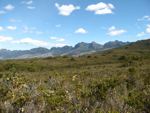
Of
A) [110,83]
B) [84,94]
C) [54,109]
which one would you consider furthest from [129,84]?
[54,109]

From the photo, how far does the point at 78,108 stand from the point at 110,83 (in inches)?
233

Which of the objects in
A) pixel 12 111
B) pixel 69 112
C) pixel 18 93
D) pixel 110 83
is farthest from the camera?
pixel 110 83

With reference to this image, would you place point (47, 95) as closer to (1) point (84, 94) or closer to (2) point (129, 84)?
(1) point (84, 94)

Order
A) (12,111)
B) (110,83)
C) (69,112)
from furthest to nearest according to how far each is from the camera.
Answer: (110,83)
(12,111)
(69,112)

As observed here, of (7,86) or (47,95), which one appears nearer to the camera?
(47,95)

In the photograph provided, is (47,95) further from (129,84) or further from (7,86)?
(129,84)

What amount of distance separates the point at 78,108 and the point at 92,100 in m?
2.05

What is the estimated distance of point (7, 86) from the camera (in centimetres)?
1228

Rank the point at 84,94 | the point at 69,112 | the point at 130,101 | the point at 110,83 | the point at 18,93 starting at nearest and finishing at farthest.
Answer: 1. the point at 69,112
2. the point at 130,101
3. the point at 18,93
4. the point at 84,94
5. the point at 110,83

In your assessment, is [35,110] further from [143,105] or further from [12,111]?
[143,105]

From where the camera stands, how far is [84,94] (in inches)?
464

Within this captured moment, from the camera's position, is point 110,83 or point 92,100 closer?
point 92,100

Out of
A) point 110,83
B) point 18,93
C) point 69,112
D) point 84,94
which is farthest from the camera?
point 110,83

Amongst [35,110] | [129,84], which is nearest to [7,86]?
[35,110]
